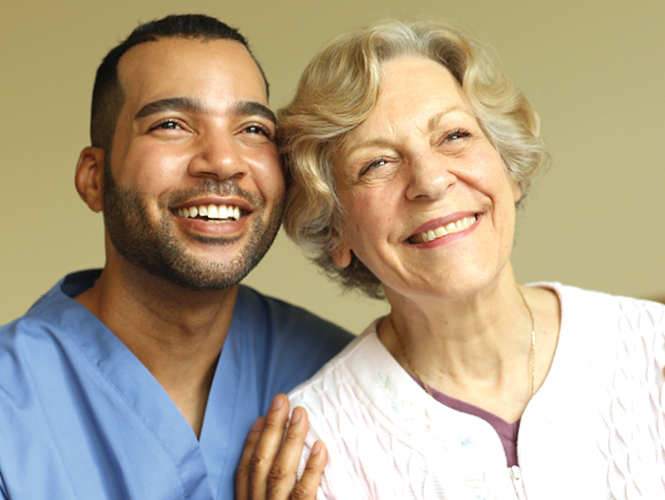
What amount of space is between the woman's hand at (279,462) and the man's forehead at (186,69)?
775 millimetres

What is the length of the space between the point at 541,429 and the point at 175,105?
→ 1.11 m

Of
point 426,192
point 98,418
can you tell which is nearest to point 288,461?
point 98,418

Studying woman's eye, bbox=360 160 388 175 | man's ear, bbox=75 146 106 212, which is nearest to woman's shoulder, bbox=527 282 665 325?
woman's eye, bbox=360 160 388 175

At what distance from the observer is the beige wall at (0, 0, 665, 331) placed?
2.65 m

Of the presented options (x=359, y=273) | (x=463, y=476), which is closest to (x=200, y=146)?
(x=359, y=273)

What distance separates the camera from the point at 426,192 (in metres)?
1.37

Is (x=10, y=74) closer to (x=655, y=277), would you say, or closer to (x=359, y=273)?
(x=359, y=273)

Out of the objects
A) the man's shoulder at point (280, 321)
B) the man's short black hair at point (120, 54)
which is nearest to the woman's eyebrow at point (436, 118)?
the man's short black hair at point (120, 54)

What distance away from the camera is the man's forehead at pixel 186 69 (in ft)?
5.27

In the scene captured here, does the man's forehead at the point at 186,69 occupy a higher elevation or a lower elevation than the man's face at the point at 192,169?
higher

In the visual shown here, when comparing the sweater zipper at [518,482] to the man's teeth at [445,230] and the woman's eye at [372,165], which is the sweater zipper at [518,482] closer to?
the man's teeth at [445,230]

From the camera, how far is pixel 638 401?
4.62ft

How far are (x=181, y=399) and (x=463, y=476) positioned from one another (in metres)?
0.74

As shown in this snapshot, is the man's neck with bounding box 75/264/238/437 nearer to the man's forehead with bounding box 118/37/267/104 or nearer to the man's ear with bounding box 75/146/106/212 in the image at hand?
the man's ear with bounding box 75/146/106/212
